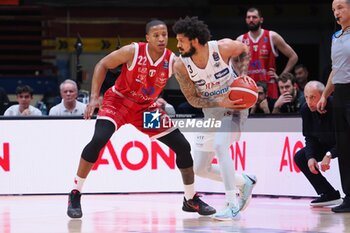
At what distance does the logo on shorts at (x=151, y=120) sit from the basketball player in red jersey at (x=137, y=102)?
0.01 metres

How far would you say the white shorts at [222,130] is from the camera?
25.3 feet

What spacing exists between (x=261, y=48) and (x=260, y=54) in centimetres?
8

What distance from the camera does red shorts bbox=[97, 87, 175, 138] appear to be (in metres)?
8.22

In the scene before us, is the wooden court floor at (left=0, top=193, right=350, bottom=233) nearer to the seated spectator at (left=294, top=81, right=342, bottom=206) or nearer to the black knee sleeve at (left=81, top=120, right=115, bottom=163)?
the seated spectator at (left=294, top=81, right=342, bottom=206)

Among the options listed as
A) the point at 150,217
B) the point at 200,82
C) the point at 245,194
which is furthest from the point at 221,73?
the point at 150,217

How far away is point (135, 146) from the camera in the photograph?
10430 mm

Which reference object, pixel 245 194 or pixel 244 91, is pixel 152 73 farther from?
pixel 245 194

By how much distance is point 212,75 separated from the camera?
7762 millimetres

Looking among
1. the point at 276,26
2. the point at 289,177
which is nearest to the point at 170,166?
the point at 289,177

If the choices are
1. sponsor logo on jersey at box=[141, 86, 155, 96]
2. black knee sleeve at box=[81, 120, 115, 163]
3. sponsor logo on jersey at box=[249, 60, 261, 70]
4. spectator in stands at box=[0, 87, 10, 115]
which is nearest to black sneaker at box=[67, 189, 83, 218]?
black knee sleeve at box=[81, 120, 115, 163]

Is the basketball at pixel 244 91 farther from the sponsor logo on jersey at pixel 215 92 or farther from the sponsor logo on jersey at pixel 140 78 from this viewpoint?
the sponsor logo on jersey at pixel 140 78

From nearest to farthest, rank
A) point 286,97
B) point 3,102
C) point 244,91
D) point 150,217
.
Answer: point 244,91 → point 150,217 → point 286,97 → point 3,102

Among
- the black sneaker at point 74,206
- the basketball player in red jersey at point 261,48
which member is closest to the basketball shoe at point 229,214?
the black sneaker at point 74,206

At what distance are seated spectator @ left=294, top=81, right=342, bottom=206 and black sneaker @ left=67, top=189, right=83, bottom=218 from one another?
7.93 ft
